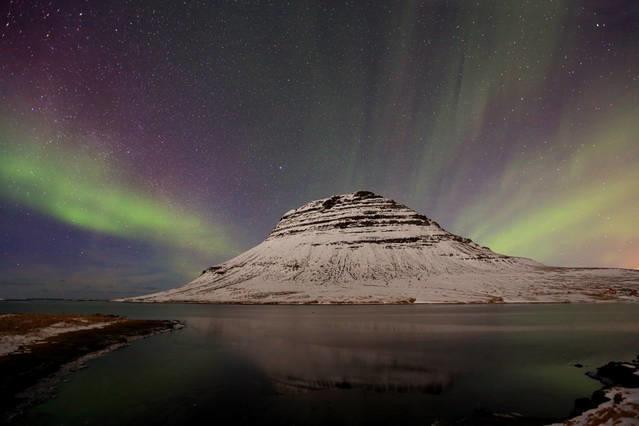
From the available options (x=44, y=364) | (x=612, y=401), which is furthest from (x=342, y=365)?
(x=44, y=364)

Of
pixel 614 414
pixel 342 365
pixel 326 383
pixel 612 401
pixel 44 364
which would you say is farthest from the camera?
pixel 342 365

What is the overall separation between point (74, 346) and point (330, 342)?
1097 inches

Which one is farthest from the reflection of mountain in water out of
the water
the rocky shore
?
the rocky shore

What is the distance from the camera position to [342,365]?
103 ft

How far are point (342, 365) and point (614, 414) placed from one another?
1959 cm

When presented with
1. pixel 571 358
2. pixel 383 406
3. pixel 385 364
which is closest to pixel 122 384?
pixel 383 406

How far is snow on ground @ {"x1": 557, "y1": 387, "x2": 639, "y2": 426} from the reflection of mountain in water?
851cm

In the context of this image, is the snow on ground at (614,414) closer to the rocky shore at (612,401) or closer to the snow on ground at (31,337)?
the rocky shore at (612,401)

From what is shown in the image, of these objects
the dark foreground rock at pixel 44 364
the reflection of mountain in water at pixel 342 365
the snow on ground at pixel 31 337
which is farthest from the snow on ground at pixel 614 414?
the snow on ground at pixel 31 337

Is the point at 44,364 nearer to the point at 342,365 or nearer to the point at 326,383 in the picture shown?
the point at 326,383

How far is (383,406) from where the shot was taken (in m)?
20.0

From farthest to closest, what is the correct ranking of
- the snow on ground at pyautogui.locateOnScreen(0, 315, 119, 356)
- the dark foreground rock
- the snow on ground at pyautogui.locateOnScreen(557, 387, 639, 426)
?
the snow on ground at pyautogui.locateOnScreen(0, 315, 119, 356) < the dark foreground rock < the snow on ground at pyautogui.locateOnScreen(557, 387, 639, 426)

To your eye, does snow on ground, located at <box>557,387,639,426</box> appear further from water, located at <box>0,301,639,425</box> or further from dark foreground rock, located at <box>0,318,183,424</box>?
dark foreground rock, located at <box>0,318,183,424</box>

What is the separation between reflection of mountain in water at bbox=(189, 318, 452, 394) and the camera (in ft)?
80.5
